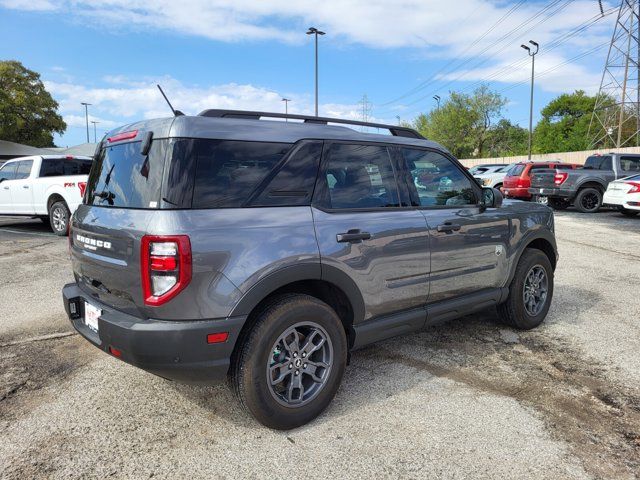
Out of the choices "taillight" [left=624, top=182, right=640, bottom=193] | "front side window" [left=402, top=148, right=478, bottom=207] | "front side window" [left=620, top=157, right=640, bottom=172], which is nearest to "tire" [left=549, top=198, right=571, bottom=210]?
"front side window" [left=620, top=157, right=640, bottom=172]

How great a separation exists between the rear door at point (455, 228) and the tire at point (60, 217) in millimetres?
9221

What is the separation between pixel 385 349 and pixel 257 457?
182 cm

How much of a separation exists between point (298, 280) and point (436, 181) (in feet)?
5.42

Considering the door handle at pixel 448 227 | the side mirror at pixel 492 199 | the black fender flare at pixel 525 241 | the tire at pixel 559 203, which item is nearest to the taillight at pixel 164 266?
the door handle at pixel 448 227

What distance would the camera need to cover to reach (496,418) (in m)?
3.05

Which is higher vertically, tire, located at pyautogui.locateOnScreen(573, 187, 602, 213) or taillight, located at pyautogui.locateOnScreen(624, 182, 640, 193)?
taillight, located at pyautogui.locateOnScreen(624, 182, 640, 193)

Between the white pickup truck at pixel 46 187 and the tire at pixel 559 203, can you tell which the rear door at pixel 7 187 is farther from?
the tire at pixel 559 203

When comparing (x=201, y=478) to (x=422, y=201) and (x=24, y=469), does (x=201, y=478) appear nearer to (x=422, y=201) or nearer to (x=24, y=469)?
(x=24, y=469)

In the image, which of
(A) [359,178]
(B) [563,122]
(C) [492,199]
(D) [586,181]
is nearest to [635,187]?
(D) [586,181]

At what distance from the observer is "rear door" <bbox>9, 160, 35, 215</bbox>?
11133 millimetres

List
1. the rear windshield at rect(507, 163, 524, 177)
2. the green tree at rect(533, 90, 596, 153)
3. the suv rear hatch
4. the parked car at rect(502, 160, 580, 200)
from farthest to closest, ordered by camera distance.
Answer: the green tree at rect(533, 90, 596, 153), the rear windshield at rect(507, 163, 524, 177), the parked car at rect(502, 160, 580, 200), the suv rear hatch

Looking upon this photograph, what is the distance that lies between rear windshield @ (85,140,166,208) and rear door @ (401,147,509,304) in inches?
73.0

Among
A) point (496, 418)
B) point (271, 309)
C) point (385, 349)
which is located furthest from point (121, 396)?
point (496, 418)

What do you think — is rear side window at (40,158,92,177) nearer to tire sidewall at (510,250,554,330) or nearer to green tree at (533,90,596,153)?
tire sidewall at (510,250,554,330)
